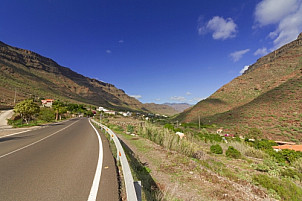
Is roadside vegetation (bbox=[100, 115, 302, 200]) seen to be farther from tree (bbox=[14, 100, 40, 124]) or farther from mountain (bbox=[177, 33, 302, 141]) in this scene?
tree (bbox=[14, 100, 40, 124])

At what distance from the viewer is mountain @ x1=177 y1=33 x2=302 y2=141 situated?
2445cm

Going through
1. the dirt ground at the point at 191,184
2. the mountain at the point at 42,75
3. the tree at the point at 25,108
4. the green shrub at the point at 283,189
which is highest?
the mountain at the point at 42,75

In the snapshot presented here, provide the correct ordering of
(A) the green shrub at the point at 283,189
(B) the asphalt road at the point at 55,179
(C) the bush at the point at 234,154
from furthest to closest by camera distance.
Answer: (C) the bush at the point at 234,154, (A) the green shrub at the point at 283,189, (B) the asphalt road at the point at 55,179

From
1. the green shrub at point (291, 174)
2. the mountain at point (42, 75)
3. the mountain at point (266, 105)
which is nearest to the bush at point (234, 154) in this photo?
the green shrub at point (291, 174)

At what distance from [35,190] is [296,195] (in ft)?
23.5

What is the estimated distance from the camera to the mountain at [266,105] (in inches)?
963

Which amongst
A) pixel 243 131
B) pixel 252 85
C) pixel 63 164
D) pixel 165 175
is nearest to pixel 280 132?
pixel 243 131

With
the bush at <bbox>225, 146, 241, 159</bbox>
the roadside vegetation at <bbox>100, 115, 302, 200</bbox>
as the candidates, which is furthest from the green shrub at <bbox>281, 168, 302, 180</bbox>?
the bush at <bbox>225, 146, 241, 159</bbox>

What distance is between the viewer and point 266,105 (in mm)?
31703

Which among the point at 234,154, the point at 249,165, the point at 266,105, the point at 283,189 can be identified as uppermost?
the point at 266,105

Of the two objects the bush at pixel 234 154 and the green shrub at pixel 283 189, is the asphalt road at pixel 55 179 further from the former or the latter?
the bush at pixel 234 154

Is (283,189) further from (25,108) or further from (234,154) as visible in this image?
(25,108)

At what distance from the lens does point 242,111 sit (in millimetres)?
33781

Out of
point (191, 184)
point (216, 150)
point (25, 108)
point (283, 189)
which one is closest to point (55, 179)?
point (191, 184)
